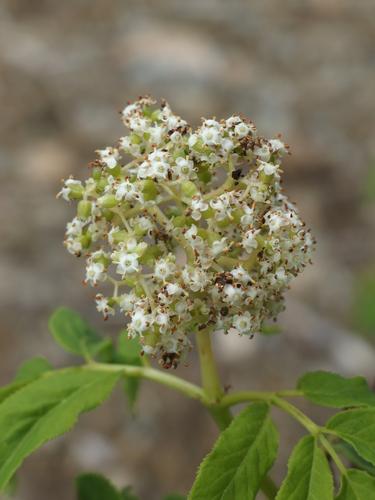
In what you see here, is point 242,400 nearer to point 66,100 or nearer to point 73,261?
point 73,261

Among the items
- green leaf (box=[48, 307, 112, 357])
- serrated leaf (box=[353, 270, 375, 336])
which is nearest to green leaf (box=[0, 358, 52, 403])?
green leaf (box=[48, 307, 112, 357])

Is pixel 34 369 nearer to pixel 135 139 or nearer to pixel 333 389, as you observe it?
pixel 135 139

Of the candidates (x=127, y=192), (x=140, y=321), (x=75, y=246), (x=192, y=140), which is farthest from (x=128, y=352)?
(x=192, y=140)

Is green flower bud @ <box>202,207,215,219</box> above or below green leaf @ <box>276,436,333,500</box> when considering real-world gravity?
above

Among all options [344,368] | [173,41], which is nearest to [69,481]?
[344,368]

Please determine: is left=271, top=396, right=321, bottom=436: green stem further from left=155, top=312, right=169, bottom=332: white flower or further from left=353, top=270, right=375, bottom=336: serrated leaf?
left=353, top=270, right=375, bottom=336: serrated leaf

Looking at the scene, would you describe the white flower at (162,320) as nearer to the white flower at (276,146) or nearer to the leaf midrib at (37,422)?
the leaf midrib at (37,422)

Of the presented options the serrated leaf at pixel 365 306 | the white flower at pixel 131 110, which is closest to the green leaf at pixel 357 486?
the white flower at pixel 131 110
